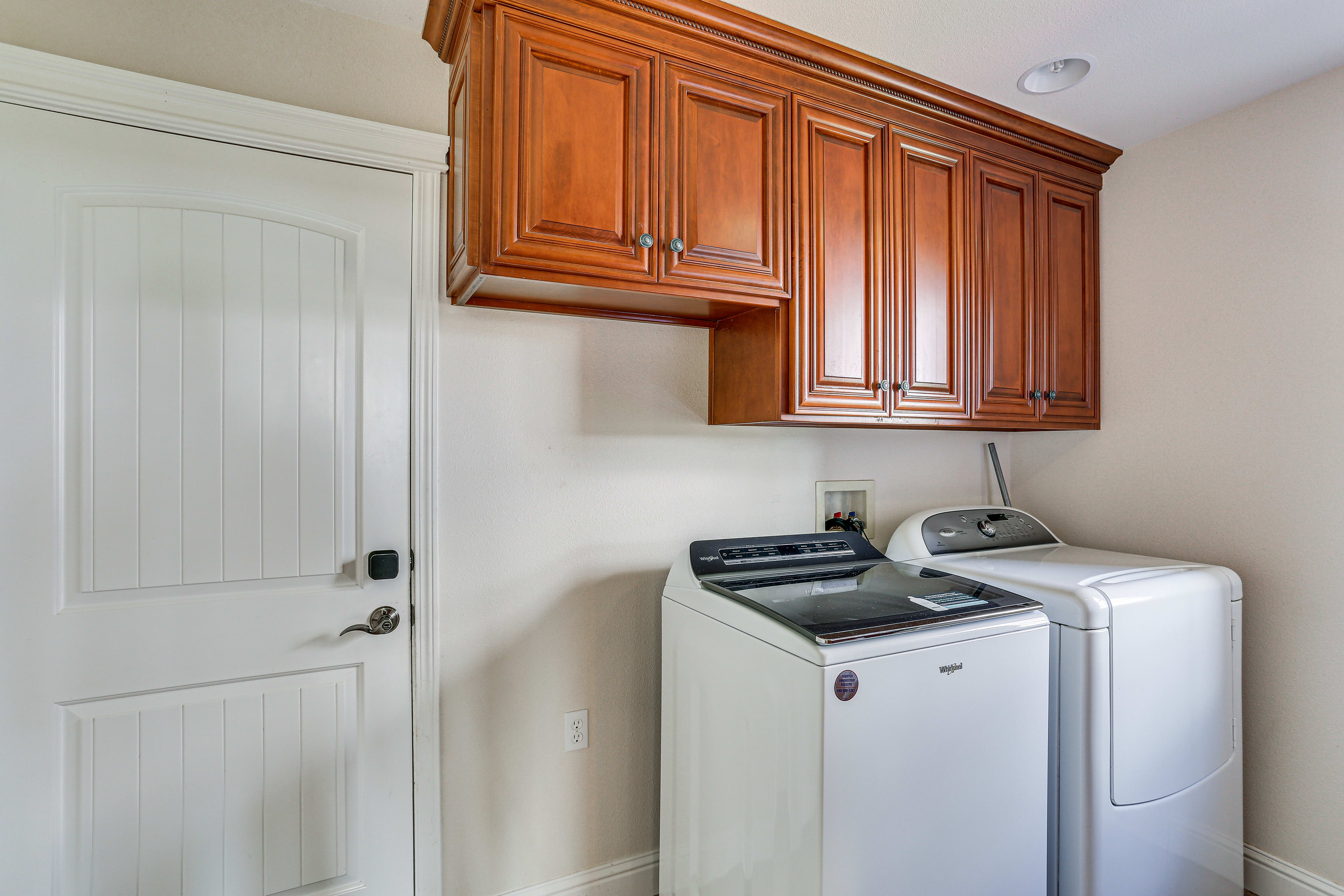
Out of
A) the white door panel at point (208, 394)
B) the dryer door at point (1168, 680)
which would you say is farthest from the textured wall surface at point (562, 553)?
the dryer door at point (1168, 680)

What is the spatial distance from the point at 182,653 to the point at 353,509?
438mm

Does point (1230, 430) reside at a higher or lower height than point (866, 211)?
lower

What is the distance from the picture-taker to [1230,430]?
189 cm

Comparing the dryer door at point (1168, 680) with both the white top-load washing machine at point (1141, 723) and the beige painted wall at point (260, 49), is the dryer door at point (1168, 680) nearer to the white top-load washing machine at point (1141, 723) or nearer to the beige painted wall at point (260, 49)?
the white top-load washing machine at point (1141, 723)

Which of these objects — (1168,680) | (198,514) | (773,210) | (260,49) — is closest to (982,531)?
(1168,680)

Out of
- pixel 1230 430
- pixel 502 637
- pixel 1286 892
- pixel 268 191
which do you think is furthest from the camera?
pixel 1230 430

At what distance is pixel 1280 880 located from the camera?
178 cm

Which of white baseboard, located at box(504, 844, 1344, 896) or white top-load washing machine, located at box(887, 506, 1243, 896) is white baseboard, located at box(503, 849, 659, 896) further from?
white top-load washing machine, located at box(887, 506, 1243, 896)

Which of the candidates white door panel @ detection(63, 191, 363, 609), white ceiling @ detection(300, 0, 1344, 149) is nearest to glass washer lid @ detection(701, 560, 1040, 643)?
white door panel @ detection(63, 191, 363, 609)

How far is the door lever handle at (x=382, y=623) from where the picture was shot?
1.50 metres

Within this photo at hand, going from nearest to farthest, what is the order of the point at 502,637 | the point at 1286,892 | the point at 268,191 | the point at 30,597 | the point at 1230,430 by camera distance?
the point at 30,597
the point at 268,191
the point at 502,637
the point at 1286,892
the point at 1230,430

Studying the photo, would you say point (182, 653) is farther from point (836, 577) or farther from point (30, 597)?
point (836, 577)

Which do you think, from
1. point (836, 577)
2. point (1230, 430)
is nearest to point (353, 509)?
point (836, 577)

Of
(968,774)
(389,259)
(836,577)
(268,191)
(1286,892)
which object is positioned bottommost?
(1286,892)
